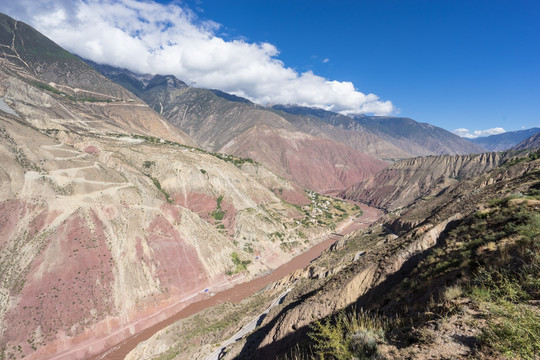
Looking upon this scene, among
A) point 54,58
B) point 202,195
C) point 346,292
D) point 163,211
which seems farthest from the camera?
point 54,58

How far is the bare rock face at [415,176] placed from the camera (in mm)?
122562

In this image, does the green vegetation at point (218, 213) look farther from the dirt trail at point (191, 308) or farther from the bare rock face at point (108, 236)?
the dirt trail at point (191, 308)

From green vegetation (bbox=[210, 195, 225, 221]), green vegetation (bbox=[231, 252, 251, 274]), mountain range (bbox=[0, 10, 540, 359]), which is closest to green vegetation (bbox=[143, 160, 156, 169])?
mountain range (bbox=[0, 10, 540, 359])

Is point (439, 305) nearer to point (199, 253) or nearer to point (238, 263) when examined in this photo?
point (199, 253)

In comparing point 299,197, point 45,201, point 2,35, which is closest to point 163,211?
point 45,201

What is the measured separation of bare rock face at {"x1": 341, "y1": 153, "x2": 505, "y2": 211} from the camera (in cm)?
12256

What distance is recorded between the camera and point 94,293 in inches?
1506

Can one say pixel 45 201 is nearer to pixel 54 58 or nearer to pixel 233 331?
pixel 233 331

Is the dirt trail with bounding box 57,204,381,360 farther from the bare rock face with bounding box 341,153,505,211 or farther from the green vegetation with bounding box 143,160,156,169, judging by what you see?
the bare rock face with bounding box 341,153,505,211

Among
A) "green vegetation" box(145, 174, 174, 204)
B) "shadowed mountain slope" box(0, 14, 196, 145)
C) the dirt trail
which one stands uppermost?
"shadowed mountain slope" box(0, 14, 196, 145)

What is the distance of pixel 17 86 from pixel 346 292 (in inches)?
5204

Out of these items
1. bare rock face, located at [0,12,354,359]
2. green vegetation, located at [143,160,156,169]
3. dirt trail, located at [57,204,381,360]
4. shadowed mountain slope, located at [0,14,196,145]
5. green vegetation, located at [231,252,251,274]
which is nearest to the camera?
dirt trail, located at [57,204,381,360]

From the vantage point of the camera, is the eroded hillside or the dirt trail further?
the dirt trail

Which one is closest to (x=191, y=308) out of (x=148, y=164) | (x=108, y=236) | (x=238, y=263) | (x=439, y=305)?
(x=238, y=263)
